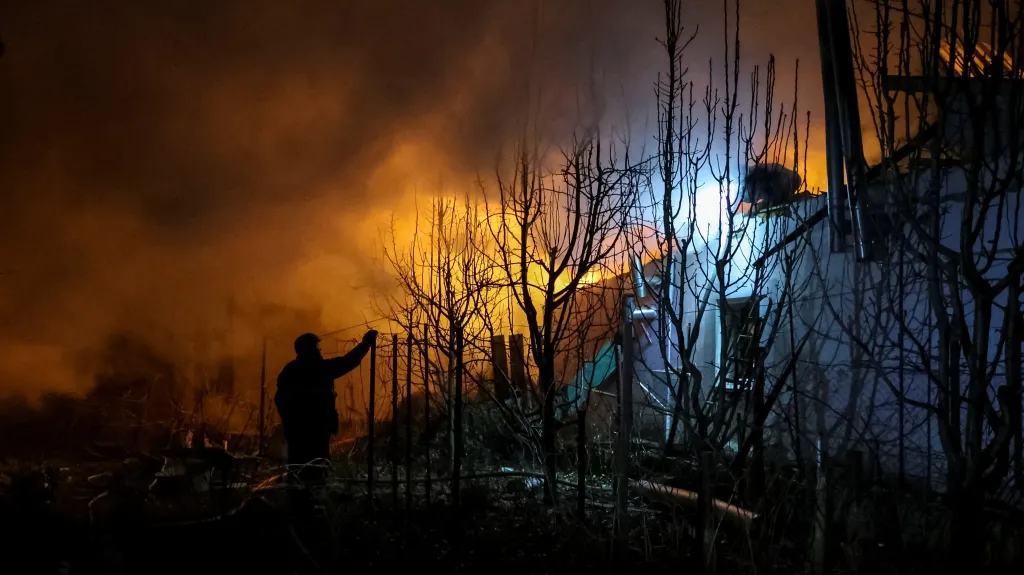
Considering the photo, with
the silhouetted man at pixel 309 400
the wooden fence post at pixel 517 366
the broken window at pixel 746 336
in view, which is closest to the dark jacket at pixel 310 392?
the silhouetted man at pixel 309 400

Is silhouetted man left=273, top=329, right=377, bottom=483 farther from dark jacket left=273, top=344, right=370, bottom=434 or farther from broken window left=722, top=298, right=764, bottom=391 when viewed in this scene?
broken window left=722, top=298, right=764, bottom=391

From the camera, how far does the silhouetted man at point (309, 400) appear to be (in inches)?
273

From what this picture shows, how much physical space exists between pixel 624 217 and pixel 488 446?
15.9 ft

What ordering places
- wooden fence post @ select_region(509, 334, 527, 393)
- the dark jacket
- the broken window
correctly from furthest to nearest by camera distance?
wooden fence post @ select_region(509, 334, 527, 393), the dark jacket, the broken window

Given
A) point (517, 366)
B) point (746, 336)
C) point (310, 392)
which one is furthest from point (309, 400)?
point (746, 336)

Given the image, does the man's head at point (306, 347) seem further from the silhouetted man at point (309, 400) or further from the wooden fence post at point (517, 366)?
the wooden fence post at point (517, 366)

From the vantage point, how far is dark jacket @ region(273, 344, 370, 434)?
6.92 metres

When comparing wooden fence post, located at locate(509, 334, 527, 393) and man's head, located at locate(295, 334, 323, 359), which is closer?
man's head, located at locate(295, 334, 323, 359)

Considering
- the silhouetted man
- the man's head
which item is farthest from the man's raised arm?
the man's head

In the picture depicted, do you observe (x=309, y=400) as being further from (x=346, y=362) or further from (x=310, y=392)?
(x=346, y=362)

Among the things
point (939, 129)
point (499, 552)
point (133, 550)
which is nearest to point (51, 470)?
point (133, 550)

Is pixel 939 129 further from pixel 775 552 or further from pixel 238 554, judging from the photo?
pixel 238 554

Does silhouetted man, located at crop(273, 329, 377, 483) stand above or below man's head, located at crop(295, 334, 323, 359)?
below

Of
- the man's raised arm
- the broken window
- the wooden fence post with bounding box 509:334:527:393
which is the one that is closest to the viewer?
the broken window
